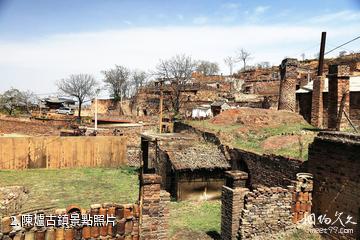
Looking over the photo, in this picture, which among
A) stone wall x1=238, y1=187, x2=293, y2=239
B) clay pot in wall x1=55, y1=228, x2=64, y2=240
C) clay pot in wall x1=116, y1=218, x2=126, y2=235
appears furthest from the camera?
stone wall x1=238, y1=187, x2=293, y2=239

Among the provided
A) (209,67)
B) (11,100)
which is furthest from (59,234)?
(209,67)

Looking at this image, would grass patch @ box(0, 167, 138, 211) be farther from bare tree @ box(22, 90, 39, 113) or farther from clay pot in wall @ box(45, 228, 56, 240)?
bare tree @ box(22, 90, 39, 113)

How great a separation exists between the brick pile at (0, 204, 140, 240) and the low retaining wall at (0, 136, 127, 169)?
45.3 feet

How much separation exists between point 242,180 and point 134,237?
14.1 ft

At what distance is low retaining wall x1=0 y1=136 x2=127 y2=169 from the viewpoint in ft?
54.4

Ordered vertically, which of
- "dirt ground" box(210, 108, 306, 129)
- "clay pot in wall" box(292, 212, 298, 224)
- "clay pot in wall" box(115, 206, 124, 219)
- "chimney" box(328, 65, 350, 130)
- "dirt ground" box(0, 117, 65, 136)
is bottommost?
"clay pot in wall" box(292, 212, 298, 224)

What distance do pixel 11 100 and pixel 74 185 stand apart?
27.3 metres

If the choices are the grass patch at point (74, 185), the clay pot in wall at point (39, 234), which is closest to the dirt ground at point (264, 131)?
the grass patch at point (74, 185)

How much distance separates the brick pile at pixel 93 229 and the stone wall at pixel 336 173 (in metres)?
5.21

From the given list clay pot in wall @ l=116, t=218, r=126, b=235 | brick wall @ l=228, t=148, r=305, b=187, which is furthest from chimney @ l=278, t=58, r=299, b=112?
clay pot in wall @ l=116, t=218, r=126, b=235

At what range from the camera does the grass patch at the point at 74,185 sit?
12.1 metres

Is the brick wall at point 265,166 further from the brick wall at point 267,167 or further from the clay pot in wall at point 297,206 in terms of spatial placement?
the clay pot in wall at point 297,206

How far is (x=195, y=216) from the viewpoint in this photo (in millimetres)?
11133

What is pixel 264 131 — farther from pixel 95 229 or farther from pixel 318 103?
pixel 95 229
